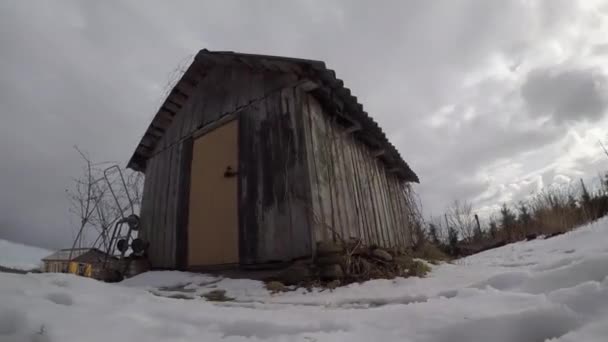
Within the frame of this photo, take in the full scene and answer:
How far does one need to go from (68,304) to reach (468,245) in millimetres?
12754

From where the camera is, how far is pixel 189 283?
3.75 m

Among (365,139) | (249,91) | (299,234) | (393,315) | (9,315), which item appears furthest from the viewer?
(365,139)

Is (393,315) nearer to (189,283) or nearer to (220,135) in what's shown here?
(189,283)

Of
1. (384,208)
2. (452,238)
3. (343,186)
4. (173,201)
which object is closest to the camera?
(343,186)

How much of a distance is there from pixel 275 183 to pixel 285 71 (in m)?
1.70

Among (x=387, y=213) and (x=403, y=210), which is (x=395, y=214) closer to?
(x=387, y=213)

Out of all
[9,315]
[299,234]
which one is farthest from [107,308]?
[299,234]

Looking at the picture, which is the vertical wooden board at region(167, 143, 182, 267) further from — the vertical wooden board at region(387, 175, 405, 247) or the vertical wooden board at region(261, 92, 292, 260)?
the vertical wooden board at region(387, 175, 405, 247)

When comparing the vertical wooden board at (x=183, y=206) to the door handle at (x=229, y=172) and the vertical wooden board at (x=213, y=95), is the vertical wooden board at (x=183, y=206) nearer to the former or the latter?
the vertical wooden board at (x=213, y=95)

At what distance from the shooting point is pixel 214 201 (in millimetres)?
4633

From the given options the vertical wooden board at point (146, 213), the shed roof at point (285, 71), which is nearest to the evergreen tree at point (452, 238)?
the shed roof at point (285, 71)

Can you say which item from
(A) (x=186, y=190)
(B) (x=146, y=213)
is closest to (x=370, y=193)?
(A) (x=186, y=190)

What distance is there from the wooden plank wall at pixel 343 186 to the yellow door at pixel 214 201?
1.33 meters

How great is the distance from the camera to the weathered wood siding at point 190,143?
13.6ft
